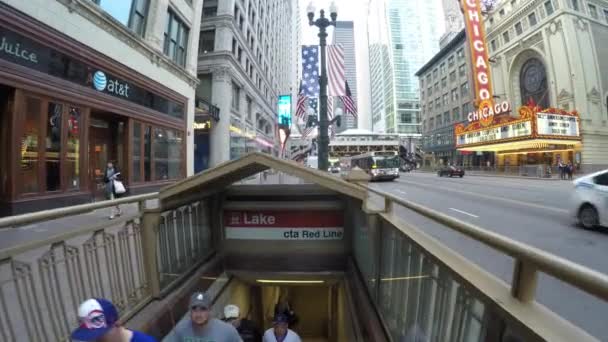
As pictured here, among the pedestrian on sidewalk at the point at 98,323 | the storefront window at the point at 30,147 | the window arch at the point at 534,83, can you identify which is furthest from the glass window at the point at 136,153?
the window arch at the point at 534,83

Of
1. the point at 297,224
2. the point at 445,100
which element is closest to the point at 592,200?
the point at 297,224

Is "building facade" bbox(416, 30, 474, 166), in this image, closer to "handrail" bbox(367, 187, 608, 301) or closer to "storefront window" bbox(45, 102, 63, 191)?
"storefront window" bbox(45, 102, 63, 191)

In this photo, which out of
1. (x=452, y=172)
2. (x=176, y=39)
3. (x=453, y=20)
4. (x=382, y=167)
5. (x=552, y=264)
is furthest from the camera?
(x=453, y=20)

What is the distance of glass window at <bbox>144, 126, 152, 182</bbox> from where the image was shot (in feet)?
46.4

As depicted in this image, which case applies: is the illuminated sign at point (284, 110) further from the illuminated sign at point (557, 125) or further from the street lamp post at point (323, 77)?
the illuminated sign at point (557, 125)

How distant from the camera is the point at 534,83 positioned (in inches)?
1687

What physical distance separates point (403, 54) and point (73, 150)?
116 metres

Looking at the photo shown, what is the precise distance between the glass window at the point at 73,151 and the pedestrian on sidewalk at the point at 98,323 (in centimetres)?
996

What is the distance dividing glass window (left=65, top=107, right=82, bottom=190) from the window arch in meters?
51.8

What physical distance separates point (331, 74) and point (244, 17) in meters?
21.2

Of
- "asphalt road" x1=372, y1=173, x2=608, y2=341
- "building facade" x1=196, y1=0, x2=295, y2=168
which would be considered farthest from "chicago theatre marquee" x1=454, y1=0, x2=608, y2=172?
"building facade" x1=196, y1=0, x2=295, y2=168

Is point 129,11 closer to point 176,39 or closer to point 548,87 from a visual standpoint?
point 176,39

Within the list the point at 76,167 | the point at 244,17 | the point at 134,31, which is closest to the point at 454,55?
the point at 244,17

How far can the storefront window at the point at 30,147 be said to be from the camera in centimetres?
831
